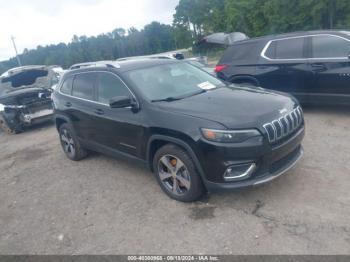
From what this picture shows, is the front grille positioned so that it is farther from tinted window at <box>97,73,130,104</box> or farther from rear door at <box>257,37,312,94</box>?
rear door at <box>257,37,312,94</box>

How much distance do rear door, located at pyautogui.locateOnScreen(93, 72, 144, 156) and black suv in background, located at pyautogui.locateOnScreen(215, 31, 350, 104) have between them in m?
3.60

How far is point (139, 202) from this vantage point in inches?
171

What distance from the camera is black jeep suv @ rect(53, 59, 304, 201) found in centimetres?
355

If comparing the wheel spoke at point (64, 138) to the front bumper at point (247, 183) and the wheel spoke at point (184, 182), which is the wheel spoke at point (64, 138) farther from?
the front bumper at point (247, 183)


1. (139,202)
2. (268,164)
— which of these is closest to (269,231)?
(268,164)

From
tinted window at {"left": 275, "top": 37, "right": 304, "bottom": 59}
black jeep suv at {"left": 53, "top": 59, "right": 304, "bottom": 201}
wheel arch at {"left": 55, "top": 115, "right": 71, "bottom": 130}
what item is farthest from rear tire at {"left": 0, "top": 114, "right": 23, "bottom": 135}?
tinted window at {"left": 275, "top": 37, "right": 304, "bottom": 59}

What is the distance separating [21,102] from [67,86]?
4250 mm

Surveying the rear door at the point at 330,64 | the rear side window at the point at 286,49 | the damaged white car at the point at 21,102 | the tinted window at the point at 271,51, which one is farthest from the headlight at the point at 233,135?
the damaged white car at the point at 21,102

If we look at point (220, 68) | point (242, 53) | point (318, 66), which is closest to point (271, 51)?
point (242, 53)

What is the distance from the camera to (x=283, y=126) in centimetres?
376

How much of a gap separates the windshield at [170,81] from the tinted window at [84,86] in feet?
3.16

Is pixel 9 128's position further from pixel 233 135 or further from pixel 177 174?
pixel 233 135

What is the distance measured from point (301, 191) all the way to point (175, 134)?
1707mm

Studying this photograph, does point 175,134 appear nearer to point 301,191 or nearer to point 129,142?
point 129,142
